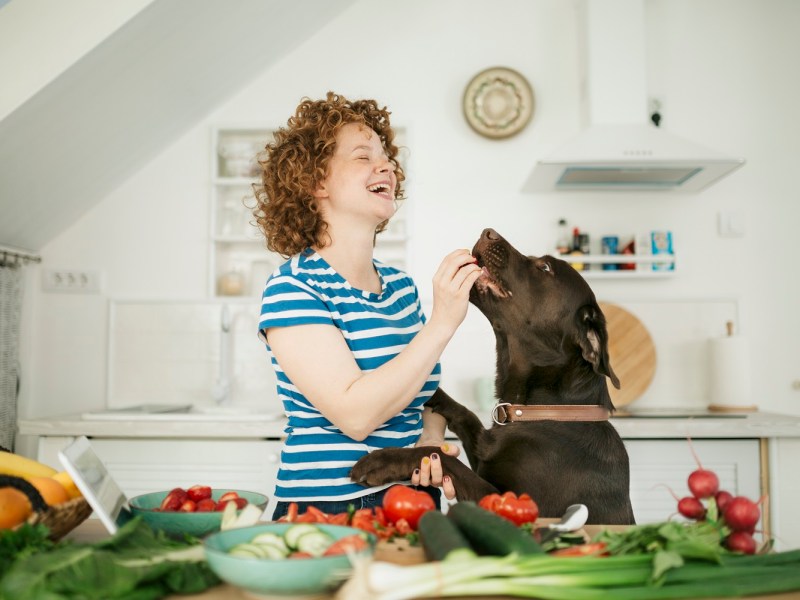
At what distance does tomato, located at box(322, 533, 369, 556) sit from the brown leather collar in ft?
2.68

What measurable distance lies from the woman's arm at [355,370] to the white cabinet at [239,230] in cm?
200

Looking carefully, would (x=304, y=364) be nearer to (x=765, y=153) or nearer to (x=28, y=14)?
(x=28, y=14)

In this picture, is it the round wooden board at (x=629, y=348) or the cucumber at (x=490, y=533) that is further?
the round wooden board at (x=629, y=348)

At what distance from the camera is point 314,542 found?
77cm

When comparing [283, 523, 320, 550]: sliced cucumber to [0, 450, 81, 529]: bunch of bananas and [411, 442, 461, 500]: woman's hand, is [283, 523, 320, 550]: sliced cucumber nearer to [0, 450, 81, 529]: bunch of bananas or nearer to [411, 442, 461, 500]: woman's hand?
[0, 450, 81, 529]: bunch of bananas

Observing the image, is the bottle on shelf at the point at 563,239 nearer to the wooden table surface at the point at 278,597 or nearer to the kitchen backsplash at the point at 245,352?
the kitchen backsplash at the point at 245,352

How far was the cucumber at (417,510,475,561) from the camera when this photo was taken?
725mm

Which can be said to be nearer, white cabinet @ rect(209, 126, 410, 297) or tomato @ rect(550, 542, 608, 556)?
tomato @ rect(550, 542, 608, 556)

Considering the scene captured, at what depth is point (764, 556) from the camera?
31.9 inches

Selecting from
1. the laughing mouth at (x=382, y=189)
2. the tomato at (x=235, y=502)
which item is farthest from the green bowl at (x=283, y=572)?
the laughing mouth at (x=382, y=189)

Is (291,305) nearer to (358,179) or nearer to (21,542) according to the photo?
(358,179)

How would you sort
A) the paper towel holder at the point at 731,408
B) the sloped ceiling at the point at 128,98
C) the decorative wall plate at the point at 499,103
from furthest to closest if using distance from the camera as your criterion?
the decorative wall plate at the point at 499,103 → the paper towel holder at the point at 731,408 → the sloped ceiling at the point at 128,98

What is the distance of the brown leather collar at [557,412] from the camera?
1495 millimetres

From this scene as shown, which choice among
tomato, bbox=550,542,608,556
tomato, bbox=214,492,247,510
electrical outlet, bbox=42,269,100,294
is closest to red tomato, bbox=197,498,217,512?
tomato, bbox=214,492,247,510
